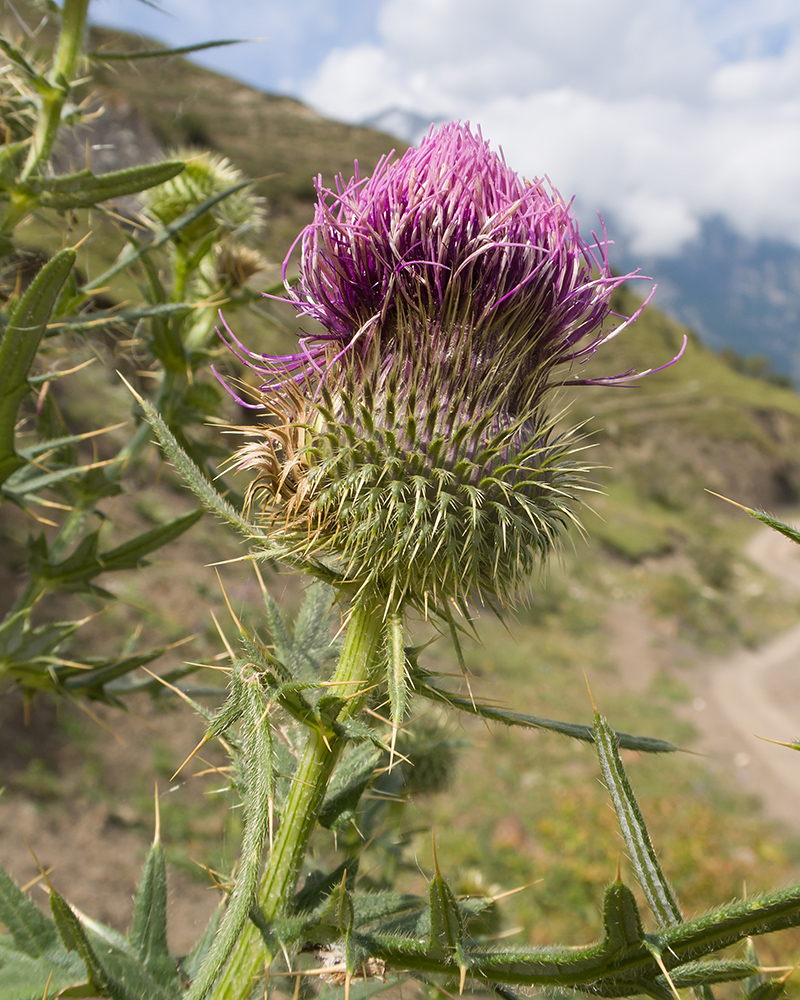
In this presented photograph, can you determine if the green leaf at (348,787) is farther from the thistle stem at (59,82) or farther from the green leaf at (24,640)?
the thistle stem at (59,82)

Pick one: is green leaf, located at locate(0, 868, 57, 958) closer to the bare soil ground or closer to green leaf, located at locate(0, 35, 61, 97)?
green leaf, located at locate(0, 35, 61, 97)

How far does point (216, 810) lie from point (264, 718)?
26.8 feet

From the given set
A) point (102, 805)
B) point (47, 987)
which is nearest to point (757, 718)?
point (102, 805)

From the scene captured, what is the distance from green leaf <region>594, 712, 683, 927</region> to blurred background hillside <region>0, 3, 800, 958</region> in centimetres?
31

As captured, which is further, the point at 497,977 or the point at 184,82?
the point at 184,82

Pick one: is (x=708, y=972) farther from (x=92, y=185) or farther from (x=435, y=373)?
(x=92, y=185)

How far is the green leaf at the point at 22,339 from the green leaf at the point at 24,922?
955 mm

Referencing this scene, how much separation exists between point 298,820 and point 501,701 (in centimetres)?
49

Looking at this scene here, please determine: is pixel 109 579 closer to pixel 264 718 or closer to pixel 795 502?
pixel 264 718

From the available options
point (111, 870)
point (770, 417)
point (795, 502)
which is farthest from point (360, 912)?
point (770, 417)

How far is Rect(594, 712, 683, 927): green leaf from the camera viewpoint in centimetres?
111

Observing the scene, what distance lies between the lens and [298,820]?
140 cm

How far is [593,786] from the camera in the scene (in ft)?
39.9

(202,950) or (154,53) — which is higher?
(154,53)
